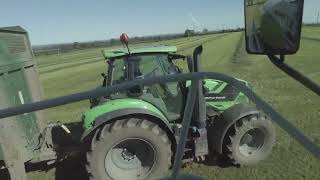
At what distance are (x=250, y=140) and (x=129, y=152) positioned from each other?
1.85m

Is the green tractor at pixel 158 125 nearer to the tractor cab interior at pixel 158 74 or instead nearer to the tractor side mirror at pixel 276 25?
the tractor cab interior at pixel 158 74

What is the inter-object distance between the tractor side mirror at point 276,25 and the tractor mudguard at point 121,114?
13.2ft

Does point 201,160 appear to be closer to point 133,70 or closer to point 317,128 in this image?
point 133,70

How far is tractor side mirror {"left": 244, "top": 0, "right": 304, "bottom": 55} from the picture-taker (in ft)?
5.22

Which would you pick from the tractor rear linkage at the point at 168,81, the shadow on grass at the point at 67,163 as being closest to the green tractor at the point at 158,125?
the shadow on grass at the point at 67,163

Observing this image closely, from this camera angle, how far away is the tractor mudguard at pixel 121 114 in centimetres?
570

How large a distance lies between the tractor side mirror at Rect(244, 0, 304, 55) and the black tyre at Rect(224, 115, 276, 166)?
4689mm

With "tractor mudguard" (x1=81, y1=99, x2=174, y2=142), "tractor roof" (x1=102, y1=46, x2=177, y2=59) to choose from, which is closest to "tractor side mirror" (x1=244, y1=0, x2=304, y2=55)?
"tractor mudguard" (x1=81, y1=99, x2=174, y2=142)

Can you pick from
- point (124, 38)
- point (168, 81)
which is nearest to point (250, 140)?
point (124, 38)

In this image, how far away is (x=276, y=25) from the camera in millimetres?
1647

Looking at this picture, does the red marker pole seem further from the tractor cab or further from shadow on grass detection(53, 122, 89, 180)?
shadow on grass detection(53, 122, 89, 180)

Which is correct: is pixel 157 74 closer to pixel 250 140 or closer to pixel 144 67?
pixel 144 67

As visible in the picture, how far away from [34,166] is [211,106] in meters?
2.83

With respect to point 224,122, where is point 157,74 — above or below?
above
